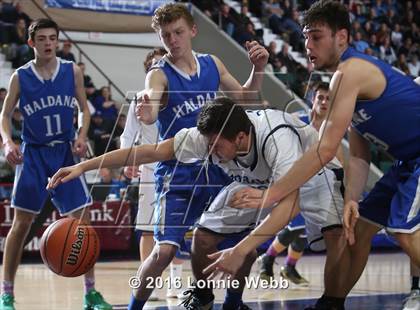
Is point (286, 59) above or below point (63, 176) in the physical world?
below

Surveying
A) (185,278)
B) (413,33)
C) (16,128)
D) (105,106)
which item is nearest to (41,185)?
(185,278)

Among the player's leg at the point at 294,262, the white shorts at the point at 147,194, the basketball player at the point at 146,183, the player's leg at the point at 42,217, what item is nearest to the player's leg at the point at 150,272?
the basketball player at the point at 146,183

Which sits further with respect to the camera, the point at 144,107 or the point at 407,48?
the point at 407,48

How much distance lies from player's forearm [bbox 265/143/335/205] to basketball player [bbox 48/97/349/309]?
0.05 m

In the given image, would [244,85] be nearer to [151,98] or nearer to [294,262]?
[151,98]

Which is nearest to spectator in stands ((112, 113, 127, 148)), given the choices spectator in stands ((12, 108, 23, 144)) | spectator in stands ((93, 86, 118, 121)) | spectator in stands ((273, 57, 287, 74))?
spectator in stands ((93, 86, 118, 121))

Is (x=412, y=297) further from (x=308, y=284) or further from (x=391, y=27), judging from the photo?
(x=391, y=27)

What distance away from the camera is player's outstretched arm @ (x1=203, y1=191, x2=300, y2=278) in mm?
3660

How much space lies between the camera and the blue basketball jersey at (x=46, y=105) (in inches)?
230

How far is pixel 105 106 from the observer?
11.7m

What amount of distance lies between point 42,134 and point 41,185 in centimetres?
35

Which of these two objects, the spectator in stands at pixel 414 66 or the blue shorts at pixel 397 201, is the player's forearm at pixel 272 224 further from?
the spectator in stands at pixel 414 66

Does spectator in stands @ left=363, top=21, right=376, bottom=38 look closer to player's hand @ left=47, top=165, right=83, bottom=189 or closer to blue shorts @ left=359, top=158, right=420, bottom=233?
blue shorts @ left=359, top=158, right=420, bottom=233

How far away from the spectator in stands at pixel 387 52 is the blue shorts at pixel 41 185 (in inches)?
460
